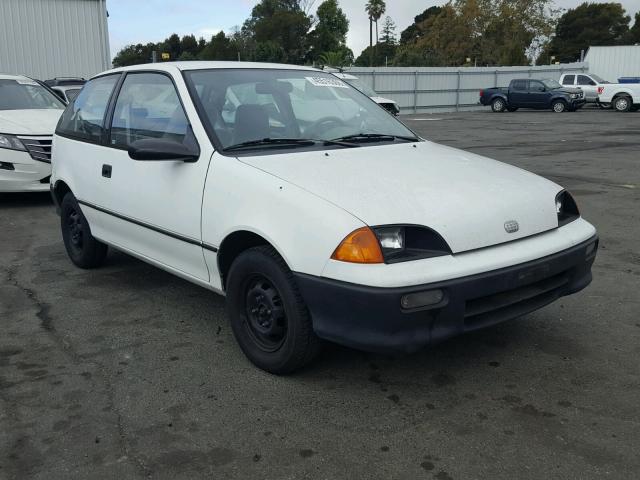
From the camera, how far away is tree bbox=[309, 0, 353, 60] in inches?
2995

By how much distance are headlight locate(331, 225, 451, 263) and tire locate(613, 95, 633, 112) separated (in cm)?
2856

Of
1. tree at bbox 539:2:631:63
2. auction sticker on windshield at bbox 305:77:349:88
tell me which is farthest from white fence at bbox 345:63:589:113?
tree at bbox 539:2:631:63

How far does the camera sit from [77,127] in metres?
5.19

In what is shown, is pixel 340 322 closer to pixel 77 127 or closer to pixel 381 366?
pixel 381 366

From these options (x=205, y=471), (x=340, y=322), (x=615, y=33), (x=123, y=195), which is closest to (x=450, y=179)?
(x=340, y=322)

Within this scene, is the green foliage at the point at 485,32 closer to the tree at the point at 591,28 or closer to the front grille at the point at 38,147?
the tree at the point at 591,28

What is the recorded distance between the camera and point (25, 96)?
9445 millimetres

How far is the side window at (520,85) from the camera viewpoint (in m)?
29.9

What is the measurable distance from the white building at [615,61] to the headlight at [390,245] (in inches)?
1536

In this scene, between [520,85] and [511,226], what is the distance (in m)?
28.9

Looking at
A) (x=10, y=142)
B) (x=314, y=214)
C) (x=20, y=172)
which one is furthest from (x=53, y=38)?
(x=314, y=214)

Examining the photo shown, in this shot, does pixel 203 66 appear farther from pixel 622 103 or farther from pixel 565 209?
pixel 622 103

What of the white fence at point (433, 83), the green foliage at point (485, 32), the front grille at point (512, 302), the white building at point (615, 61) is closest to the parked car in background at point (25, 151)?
the front grille at point (512, 302)

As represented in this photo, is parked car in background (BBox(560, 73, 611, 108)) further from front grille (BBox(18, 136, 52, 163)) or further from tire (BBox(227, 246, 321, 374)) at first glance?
tire (BBox(227, 246, 321, 374))
